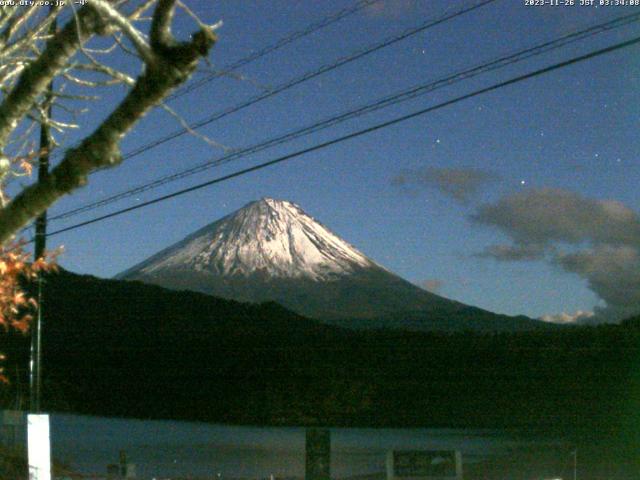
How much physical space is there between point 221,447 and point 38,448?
32.4m

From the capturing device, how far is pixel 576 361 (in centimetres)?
5934

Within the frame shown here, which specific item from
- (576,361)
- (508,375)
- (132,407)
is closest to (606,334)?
(576,361)

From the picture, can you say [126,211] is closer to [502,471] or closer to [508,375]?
[502,471]

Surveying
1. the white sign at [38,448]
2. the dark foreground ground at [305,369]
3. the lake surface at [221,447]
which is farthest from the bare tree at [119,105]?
the dark foreground ground at [305,369]

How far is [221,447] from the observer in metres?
44.3

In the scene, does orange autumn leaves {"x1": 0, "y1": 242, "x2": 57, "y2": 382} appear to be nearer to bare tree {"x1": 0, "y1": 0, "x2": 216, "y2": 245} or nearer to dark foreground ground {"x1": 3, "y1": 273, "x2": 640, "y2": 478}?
bare tree {"x1": 0, "y1": 0, "x2": 216, "y2": 245}

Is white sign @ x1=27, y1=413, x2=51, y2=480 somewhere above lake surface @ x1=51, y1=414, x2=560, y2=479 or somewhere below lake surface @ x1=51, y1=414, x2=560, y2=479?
above

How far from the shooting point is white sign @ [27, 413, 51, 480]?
40.8 feet

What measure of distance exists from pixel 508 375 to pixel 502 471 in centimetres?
3814

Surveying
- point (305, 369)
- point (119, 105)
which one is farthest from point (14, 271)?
point (305, 369)

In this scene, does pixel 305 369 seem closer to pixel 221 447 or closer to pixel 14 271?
pixel 221 447

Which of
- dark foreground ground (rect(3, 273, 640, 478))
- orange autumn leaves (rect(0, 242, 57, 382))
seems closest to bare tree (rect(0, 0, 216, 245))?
orange autumn leaves (rect(0, 242, 57, 382))

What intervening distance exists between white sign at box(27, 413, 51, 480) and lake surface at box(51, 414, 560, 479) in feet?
42.6

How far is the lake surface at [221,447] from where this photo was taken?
3081cm
